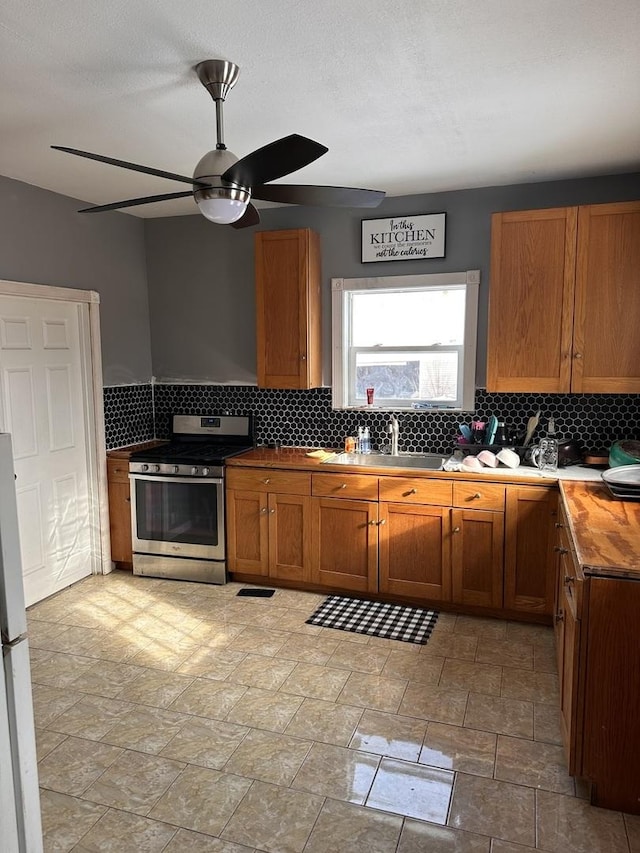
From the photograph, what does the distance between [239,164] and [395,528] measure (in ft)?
7.57

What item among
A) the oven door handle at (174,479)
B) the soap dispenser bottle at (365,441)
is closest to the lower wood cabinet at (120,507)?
the oven door handle at (174,479)

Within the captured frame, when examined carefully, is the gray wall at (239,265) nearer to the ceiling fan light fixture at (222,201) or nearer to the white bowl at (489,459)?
the white bowl at (489,459)

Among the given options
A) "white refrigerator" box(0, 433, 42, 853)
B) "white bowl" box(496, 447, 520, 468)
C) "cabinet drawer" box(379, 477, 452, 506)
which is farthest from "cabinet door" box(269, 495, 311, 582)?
"white refrigerator" box(0, 433, 42, 853)

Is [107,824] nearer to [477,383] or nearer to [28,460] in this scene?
[28,460]

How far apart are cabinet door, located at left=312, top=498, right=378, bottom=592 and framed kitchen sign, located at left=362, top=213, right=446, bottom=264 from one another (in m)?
1.62

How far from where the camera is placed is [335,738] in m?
2.49

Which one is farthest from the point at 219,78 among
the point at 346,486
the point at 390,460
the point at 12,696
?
the point at 390,460

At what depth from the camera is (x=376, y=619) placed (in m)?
3.54

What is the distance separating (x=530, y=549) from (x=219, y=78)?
2.69m

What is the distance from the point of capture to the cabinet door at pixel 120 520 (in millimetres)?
4246

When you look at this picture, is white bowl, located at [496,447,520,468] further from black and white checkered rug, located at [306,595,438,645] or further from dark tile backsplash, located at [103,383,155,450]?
dark tile backsplash, located at [103,383,155,450]

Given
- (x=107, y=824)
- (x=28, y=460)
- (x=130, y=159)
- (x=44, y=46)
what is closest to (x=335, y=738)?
(x=107, y=824)

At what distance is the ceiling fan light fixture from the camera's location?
2.16 meters

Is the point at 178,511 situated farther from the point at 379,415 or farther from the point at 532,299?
the point at 532,299
